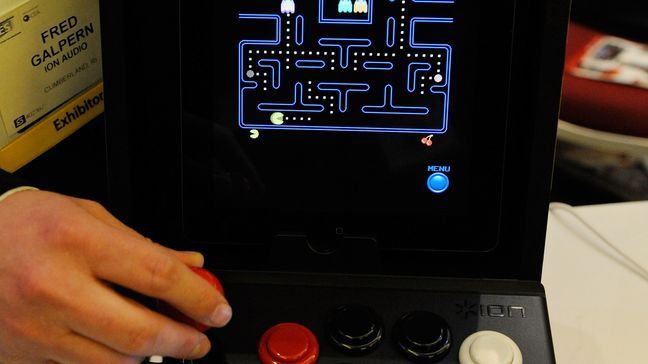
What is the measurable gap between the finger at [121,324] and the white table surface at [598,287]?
0.39 meters

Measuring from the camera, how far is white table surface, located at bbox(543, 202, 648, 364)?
2.52 ft

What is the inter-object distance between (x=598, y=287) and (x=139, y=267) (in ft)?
1.71

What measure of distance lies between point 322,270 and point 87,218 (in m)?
0.25

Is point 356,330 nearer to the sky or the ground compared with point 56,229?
nearer to the ground

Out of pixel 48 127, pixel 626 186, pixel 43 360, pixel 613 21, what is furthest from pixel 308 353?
pixel 626 186

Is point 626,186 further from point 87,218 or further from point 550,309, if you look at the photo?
point 87,218

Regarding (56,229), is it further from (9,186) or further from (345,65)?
(345,65)

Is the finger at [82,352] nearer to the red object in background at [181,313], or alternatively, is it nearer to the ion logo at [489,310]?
the red object in background at [181,313]

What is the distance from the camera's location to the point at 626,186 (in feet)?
6.57

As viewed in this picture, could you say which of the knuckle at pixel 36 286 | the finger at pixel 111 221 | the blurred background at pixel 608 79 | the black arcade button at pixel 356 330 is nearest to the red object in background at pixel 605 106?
the blurred background at pixel 608 79

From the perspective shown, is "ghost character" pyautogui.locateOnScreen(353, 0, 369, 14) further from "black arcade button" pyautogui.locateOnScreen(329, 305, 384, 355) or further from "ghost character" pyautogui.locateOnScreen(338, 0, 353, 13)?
"black arcade button" pyautogui.locateOnScreen(329, 305, 384, 355)

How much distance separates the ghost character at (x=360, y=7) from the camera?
672mm

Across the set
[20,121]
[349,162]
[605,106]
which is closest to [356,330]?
[349,162]

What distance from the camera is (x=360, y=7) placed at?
673 mm
